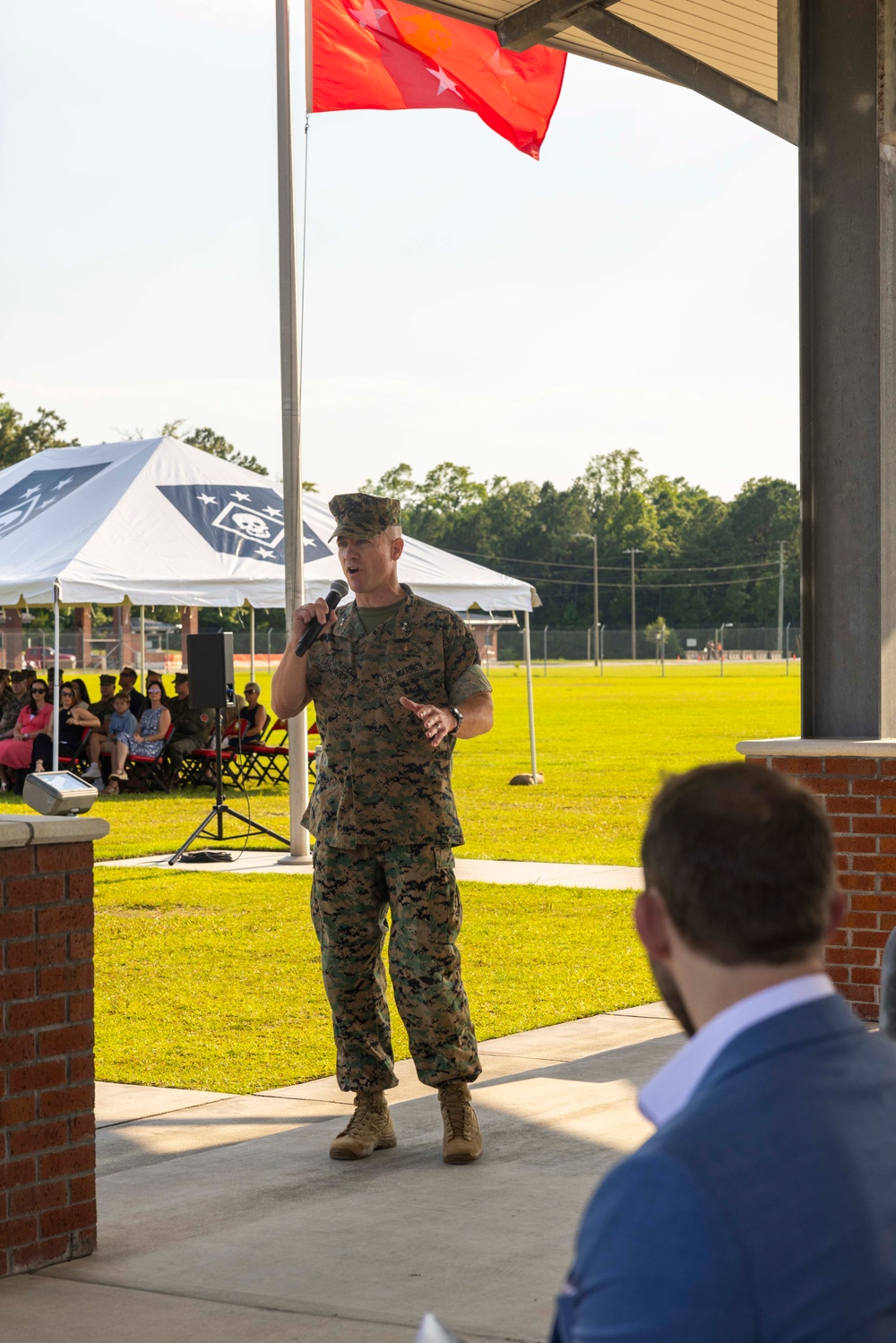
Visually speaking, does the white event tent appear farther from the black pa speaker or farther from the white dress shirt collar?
the white dress shirt collar

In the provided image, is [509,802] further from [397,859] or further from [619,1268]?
[619,1268]

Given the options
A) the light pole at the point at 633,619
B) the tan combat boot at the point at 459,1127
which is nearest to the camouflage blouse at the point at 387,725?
the tan combat boot at the point at 459,1127

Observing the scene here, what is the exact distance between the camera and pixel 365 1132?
521 centimetres

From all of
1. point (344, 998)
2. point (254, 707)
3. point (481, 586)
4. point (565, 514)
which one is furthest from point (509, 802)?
point (565, 514)

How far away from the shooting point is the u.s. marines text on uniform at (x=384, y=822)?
512 cm

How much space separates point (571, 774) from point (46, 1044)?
18.5m

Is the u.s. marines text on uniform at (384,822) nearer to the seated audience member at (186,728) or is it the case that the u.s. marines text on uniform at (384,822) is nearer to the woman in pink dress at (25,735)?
the seated audience member at (186,728)

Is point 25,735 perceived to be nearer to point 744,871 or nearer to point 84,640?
point 744,871

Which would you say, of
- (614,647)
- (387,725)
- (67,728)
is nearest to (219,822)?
(67,728)

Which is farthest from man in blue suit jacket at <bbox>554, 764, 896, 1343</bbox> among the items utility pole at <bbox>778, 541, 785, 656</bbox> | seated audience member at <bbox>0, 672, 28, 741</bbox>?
utility pole at <bbox>778, 541, 785, 656</bbox>

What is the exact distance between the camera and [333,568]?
18578mm

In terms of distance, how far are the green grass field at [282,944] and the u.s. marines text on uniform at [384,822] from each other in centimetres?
135

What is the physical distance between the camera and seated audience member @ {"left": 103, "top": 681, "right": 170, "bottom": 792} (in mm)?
19781

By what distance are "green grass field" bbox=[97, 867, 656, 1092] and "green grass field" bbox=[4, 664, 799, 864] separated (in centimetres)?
144
